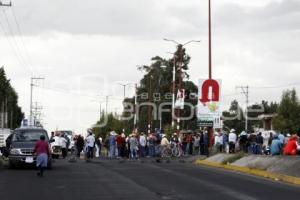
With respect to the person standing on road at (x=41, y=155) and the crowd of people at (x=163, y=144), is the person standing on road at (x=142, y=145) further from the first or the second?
the person standing on road at (x=41, y=155)

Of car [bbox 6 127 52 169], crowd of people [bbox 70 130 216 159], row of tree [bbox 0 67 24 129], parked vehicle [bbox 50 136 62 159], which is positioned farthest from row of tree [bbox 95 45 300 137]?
car [bbox 6 127 52 169]

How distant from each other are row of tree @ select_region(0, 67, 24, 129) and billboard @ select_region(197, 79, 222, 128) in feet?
81.9

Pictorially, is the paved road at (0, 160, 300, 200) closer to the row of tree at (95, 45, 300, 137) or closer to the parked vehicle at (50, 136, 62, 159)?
the parked vehicle at (50, 136, 62, 159)

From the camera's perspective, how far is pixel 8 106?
120062 mm

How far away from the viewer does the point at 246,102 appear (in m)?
130

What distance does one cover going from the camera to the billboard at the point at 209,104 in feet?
133

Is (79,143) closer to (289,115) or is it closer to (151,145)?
(151,145)

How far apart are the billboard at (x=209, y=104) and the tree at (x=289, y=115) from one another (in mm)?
59571

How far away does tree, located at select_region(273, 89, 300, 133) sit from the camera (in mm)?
99750

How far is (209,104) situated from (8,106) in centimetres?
8375

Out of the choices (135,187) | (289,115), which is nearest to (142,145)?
(135,187)

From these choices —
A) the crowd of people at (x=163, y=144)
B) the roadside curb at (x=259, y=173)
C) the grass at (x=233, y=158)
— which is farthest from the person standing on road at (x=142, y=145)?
the grass at (x=233, y=158)

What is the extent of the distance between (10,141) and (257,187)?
41.8 feet

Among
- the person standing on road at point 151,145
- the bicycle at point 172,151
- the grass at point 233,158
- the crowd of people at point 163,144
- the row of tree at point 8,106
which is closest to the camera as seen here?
the grass at point 233,158
